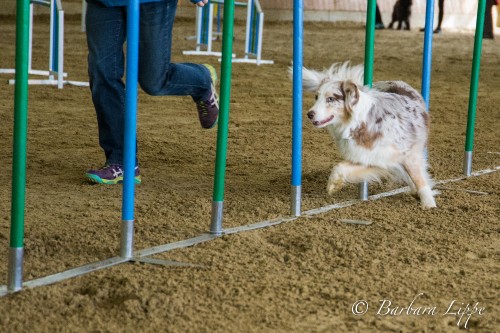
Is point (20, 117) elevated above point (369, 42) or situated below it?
below

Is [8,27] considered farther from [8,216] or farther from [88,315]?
[88,315]

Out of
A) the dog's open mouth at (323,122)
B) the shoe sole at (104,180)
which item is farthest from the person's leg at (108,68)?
the dog's open mouth at (323,122)

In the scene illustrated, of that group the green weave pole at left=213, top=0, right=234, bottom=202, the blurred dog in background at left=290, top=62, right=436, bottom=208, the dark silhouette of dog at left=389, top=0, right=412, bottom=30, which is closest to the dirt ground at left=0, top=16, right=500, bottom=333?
the blurred dog in background at left=290, top=62, right=436, bottom=208

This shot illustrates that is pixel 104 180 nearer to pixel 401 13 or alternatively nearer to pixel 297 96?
pixel 297 96

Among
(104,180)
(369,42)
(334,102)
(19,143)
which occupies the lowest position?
(104,180)

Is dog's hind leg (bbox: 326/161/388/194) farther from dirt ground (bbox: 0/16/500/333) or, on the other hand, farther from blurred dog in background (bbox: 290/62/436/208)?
dirt ground (bbox: 0/16/500/333)

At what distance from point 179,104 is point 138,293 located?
5.90 metres

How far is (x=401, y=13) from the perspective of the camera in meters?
23.3

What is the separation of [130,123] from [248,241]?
2.68 feet

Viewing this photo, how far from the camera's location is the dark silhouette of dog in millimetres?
23234

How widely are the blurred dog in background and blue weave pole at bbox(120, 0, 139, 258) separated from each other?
3.96 ft

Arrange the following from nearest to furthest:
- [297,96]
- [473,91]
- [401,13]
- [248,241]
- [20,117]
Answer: [20,117], [248,241], [297,96], [473,91], [401,13]

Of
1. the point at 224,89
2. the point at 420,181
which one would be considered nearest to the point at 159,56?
the point at 224,89

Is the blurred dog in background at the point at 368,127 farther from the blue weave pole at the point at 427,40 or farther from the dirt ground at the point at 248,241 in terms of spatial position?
the blue weave pole at the point at 427,40
